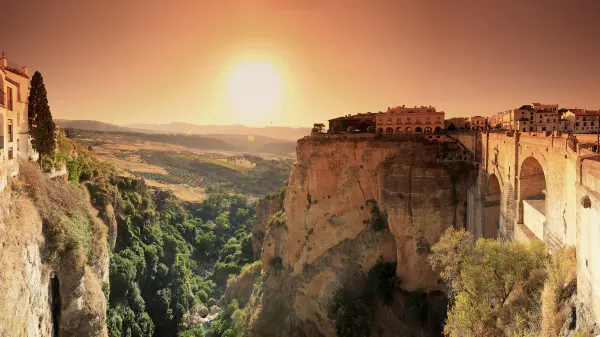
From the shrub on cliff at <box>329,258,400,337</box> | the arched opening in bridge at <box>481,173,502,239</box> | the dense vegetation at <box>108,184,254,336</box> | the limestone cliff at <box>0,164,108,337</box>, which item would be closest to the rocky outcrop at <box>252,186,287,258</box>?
the dense vegetation at <box>108,184,254,336</box>

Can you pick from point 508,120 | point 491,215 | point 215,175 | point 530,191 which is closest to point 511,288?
point 530,191

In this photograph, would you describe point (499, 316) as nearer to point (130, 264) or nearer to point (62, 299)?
point (62, 299)

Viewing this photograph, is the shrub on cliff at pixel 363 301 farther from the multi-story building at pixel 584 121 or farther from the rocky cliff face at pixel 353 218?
the multi-story building at pixel 584 121

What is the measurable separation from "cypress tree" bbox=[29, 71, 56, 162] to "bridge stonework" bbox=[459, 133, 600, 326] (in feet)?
102

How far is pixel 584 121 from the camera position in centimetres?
3612

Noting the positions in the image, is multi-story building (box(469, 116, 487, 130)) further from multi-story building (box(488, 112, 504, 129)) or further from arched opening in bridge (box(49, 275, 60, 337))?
arched opening in bridge (box(49, 275, 60, 337))

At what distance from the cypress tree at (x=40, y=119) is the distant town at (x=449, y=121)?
23861mm

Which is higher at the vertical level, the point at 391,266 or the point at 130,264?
the point at 391,266

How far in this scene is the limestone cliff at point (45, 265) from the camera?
17.6 metres

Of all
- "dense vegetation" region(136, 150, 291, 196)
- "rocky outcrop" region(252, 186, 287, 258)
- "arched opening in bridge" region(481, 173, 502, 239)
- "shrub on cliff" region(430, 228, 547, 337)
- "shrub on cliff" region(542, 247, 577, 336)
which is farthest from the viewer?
"dense vegetation" region(136, 150, 291, 196)

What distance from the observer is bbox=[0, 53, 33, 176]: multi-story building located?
22.1 meters

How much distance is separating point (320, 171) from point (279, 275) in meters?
12.2

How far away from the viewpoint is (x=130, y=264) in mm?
42312

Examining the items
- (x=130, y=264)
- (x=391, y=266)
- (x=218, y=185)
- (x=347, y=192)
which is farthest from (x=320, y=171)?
(x=218, y=185)
